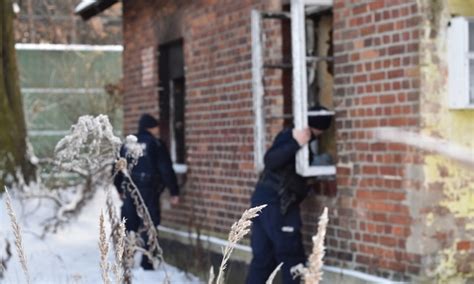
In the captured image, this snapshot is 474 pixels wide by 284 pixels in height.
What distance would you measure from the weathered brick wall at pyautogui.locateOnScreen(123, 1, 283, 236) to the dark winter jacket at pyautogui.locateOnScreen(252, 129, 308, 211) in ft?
2.36

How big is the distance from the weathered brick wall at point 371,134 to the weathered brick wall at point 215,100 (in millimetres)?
1077

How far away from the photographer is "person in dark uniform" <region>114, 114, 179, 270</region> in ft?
30.8

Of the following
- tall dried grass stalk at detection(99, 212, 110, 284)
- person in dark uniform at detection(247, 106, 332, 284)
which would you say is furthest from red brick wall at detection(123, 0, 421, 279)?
tall dried grass stalk at detection(99, 212, 110, 284)

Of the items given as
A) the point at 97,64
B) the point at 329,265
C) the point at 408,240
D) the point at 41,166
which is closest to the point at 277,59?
the point at 329,265

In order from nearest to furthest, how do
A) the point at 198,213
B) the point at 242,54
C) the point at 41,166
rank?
the point at 242,54
the point at 198,213
the point at 41,166

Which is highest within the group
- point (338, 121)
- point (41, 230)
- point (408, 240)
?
point (338, 121)

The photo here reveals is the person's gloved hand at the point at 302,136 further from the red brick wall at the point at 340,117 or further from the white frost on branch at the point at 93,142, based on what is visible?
the white frost on branch at the point at 93,142

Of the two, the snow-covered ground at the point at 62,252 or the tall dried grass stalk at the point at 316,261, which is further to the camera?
the snow-covered ground at the point at 62,252

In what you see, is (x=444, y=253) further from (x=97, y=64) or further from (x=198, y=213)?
(x=97, y=64)

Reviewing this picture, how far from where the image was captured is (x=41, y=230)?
12.1m

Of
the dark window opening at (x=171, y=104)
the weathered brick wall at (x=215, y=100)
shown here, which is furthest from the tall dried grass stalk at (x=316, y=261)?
the dark window opening at (x=171, y=104)

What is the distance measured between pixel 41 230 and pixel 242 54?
5258 mm

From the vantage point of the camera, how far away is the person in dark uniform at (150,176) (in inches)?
369

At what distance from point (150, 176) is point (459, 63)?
4607 mm
